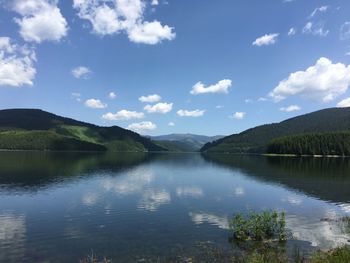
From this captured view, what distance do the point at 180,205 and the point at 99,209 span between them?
15.0 meters

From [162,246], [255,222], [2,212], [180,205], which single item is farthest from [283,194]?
[2,212]

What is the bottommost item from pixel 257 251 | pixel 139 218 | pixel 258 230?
pixel 257 251

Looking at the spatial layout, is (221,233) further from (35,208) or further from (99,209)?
(35,208)

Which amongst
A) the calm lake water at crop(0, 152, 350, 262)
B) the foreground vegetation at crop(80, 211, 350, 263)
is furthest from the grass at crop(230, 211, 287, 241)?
the calm lake water at crop(0, 152, 350, 262)

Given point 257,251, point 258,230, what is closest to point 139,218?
point 258,230

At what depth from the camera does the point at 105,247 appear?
3775 cm

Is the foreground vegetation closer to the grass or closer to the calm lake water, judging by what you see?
the grass

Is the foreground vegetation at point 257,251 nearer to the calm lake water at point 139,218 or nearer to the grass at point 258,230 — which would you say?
the grass at point 258,230

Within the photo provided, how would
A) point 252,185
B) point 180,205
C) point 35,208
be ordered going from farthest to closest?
point 252,185 < point 180,205 < point 35,208

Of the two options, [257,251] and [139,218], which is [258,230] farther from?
[139,218]

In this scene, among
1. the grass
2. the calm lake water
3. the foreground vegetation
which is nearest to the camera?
the foreground vegetation

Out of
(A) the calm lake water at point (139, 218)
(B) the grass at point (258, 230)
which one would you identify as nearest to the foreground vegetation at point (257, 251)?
(B) the grass at point (258, 230)

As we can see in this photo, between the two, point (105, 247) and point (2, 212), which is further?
point (2, 212)

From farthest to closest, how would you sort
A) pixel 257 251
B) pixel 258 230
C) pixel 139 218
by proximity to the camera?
pixel 139 218, pixel 258 230, pixel 257 251
